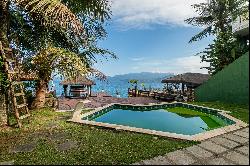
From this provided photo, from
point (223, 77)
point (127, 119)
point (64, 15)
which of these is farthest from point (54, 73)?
point (223, 77)

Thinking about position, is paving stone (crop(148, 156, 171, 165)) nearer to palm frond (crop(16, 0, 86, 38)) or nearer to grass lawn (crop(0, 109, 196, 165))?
grass lawn (crop(0, 109, 196, 165))

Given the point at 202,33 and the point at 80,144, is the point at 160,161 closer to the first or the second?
the point at 80,144

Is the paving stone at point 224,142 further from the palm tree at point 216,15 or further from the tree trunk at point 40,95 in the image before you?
the palm tree at point 216,15

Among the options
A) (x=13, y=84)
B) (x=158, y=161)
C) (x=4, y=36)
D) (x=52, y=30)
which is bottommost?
(x=158, y=161)

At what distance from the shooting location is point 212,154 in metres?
6.26

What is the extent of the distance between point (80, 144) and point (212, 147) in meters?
3.24

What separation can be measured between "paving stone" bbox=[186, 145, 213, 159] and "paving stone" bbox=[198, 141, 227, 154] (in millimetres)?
192

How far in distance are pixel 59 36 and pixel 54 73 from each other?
192 cm

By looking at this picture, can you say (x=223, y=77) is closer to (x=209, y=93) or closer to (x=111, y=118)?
(x=209, y=93)

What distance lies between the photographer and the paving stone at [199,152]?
6.17 m

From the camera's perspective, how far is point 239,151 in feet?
21.2

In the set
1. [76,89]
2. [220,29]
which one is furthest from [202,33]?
[76,89]

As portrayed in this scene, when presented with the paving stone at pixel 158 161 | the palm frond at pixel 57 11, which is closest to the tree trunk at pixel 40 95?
the palm frond at pixel 57 11

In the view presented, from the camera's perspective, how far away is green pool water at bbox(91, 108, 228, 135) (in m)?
11.5
